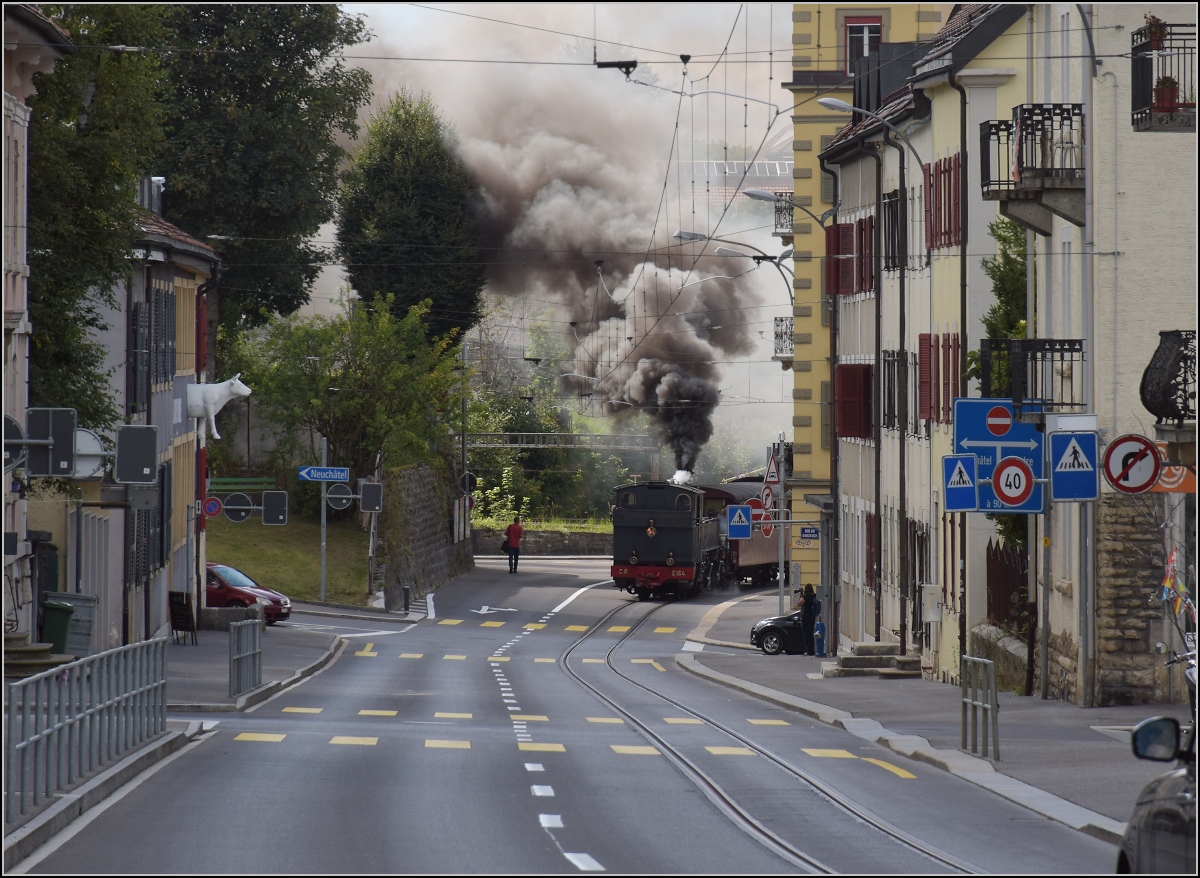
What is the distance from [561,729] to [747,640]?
2281 cm

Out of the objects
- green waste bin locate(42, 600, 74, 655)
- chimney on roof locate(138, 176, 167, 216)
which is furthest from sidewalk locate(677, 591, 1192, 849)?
chimney on roof locate(138, 176, 167, 216)

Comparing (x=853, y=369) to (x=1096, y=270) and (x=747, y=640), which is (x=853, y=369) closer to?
(x=747, y=640)

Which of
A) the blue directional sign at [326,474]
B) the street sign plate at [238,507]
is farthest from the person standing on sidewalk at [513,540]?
the blue directional sign at [326,474]

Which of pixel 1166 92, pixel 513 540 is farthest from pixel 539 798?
pixel 513 540

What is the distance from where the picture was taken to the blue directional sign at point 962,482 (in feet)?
66.9

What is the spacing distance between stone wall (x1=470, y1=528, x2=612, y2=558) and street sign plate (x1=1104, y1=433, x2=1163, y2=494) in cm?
5507

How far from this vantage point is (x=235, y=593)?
43.9 metres

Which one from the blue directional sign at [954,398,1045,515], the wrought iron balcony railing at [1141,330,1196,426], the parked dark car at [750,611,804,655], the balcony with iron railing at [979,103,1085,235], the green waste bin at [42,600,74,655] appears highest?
the balcony with iron railing at [979,103,1085,235]

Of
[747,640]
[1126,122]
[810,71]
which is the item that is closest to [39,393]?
[1126,122]

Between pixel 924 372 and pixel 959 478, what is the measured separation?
1164cm

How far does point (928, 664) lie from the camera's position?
31.3 m

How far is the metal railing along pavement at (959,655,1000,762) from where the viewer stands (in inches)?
650

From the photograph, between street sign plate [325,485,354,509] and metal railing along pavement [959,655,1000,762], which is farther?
street sign plate [325,485,354,509]

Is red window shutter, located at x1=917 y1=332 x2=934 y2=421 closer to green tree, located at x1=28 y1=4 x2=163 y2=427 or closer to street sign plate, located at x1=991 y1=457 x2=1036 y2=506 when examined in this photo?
street sign plate, located at x1=991 y1=457 x2=1036 y2=506
